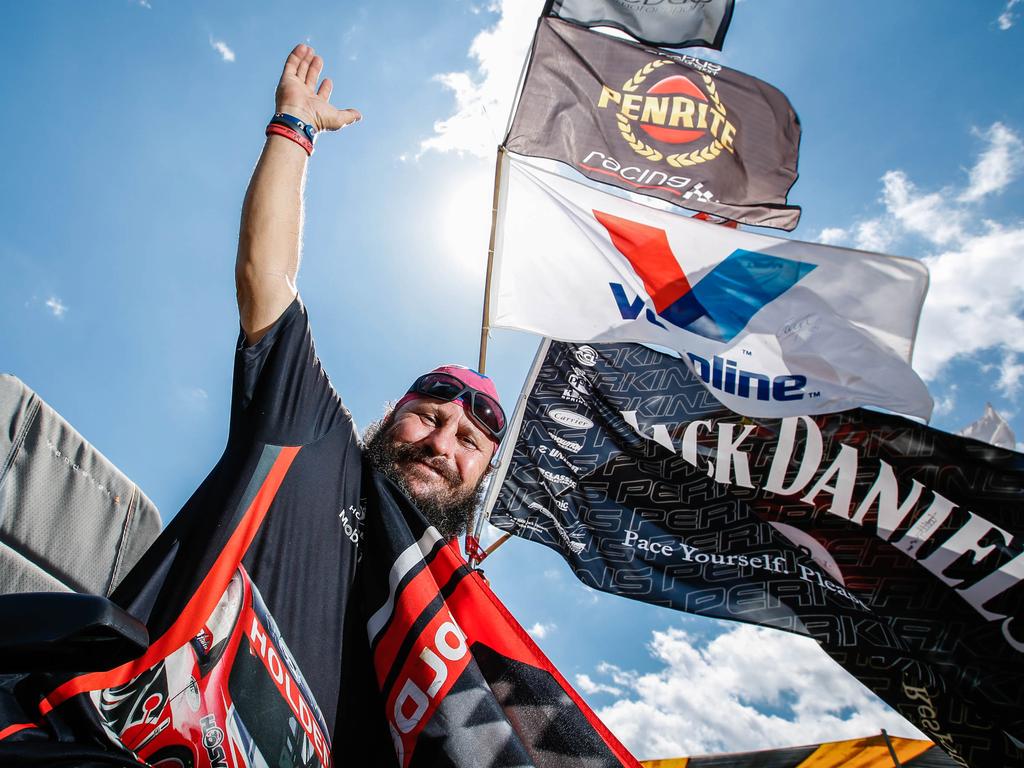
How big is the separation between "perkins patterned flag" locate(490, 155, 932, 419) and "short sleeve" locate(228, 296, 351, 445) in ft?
7.62

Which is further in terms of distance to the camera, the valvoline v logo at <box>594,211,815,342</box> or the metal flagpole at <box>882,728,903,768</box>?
the metal flagpole at <box>882,728,903,768</box>

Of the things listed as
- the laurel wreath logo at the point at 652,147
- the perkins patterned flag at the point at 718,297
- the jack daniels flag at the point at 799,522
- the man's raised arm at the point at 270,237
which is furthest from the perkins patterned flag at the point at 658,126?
the man's raised arm at the point at 270,237

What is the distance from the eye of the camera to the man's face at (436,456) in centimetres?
251

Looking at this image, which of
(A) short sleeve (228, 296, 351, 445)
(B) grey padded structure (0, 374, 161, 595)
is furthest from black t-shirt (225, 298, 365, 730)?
(B) grey padded structure (0, 374, 161, 595)

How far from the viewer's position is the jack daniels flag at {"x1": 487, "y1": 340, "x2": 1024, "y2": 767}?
3580mm

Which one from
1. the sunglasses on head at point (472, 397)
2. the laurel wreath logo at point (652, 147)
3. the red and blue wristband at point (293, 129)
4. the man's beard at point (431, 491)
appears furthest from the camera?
the laurel wreath logo at point (652, 147)

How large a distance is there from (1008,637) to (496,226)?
12.9 ft

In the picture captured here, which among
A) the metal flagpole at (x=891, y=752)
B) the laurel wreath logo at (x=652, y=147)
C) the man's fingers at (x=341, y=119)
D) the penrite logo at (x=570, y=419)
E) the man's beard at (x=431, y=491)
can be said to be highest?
the laurel wreath logo at (x=652, y=147)

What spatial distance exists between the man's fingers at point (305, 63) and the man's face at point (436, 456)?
4.70ft

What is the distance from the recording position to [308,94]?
2.13m

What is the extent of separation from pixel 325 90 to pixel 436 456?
4.79 feet

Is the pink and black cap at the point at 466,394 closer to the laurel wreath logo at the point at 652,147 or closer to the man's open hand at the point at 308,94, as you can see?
the man's open hand at the point at 308,94

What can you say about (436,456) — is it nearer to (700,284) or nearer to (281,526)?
(281,526)

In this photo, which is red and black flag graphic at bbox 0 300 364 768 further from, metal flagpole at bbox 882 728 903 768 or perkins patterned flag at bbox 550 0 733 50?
metal flagpole at bbox 882 728 903 768
